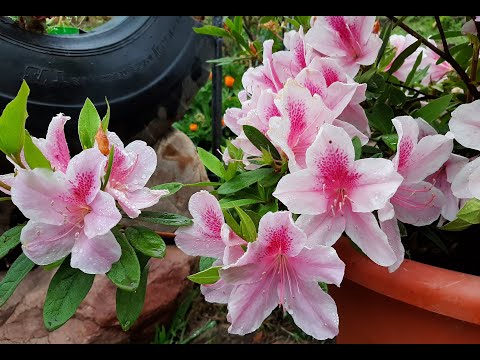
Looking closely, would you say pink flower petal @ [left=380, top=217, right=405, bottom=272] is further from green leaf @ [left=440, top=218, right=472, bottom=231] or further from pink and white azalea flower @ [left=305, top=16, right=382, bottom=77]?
pink and white azalea flower @ [left=305, top=16, right=382, bottom=77]

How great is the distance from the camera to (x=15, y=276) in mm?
601

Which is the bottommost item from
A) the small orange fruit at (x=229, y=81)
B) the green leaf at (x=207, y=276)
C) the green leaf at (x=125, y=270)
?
the small orange fruit at (x=229, y=81)

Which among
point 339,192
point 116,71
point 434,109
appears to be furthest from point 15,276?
point 116,71

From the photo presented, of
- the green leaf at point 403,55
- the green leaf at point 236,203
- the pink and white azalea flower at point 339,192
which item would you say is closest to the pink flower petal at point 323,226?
the pink and white azalea flower at point 339,192

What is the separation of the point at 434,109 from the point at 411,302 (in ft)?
0.95

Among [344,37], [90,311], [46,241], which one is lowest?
[90,311]

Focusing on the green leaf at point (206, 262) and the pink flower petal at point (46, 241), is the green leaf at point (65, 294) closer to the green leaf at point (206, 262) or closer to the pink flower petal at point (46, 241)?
the pink flower petal at point (46, 241)

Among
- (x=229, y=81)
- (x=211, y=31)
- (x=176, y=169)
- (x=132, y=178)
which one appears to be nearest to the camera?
(x=132, y=178)

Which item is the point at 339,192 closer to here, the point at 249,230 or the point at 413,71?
the point at 249,230

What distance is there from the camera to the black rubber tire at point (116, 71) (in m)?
1.30

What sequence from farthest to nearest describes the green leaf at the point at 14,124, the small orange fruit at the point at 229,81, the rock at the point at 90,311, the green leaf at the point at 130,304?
1. the small orange fruit at the point at 229,81
2. the rock at the point at 90,311
3. the green leaf at the point at 130,304
4. the green leaf at the point at 14,124

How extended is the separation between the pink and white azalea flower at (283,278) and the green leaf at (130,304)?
122mm
